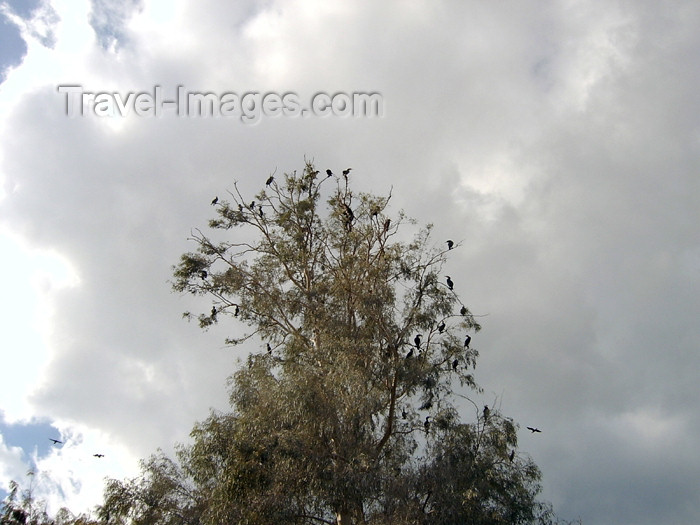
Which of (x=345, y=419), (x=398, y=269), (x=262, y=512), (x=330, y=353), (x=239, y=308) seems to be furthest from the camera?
(x=239, y=308)

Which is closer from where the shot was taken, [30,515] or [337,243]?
[30,515]

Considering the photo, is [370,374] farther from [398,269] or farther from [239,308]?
[239,308]

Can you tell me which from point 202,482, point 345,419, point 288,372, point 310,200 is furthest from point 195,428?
point 310,200

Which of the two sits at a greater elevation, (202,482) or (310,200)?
(310,200)

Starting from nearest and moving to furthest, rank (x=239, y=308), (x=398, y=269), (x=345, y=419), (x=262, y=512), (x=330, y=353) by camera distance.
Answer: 1. (x=262, y=512)
2. (x=345, y=419)
3. (x=330, y=353)
4. (x=398, y=269)
5. (x=239, y=308)

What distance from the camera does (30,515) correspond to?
13.6 m

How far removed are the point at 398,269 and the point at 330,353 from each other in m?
2.43

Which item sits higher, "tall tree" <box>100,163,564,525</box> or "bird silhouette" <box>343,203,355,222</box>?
"bird silhouette" <box>343,203,355,222</box>

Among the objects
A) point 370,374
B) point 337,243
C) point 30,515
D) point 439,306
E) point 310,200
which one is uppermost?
point 310,200

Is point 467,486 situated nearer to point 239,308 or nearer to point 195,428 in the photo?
point 195,428

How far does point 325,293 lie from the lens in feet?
52.5

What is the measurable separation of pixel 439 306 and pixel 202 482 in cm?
577

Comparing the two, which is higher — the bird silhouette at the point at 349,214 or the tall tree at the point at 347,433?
the bird silhouette at the point at 349,214

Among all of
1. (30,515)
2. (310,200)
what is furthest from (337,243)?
(30,515)
